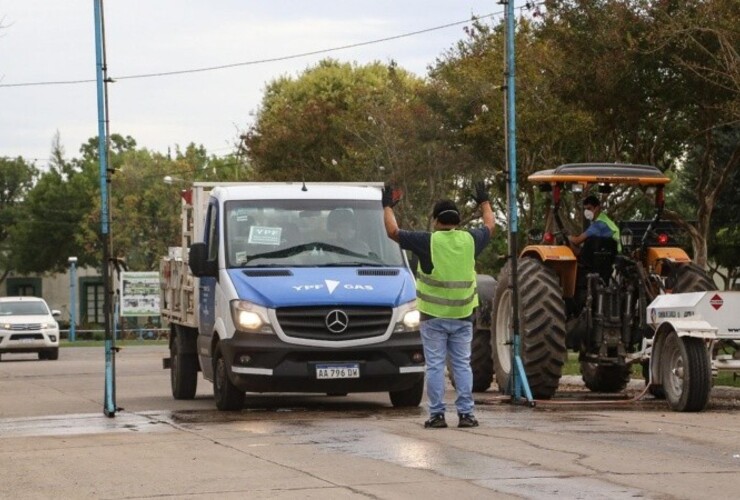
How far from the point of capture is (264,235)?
59.7 ft

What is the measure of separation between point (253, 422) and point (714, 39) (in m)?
13.7

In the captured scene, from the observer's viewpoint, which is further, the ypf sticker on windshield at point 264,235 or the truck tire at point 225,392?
the ypf sticker on windshield at point 264,235

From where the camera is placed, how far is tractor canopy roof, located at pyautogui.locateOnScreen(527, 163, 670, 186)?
18.6 metres

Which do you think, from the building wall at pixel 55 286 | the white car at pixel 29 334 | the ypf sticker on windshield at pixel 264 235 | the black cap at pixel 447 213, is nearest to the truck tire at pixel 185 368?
the ypf sticker on windshield at pixel 264 235

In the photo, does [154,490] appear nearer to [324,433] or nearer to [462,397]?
[324,433]

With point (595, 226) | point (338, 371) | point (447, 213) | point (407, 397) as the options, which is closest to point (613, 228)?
point (595, 226)

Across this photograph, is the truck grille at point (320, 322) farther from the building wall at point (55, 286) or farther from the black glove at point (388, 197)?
the building wall at point (55, 286)

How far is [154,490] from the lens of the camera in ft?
34.6

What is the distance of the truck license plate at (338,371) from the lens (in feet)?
55.9

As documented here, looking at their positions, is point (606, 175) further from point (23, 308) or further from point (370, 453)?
point (23, 308)

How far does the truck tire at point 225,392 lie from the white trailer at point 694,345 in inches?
161

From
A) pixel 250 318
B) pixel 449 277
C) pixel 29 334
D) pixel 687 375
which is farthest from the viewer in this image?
pixel 29 334

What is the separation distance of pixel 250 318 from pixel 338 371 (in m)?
1.01

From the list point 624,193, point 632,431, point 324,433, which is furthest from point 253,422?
point 624,193
